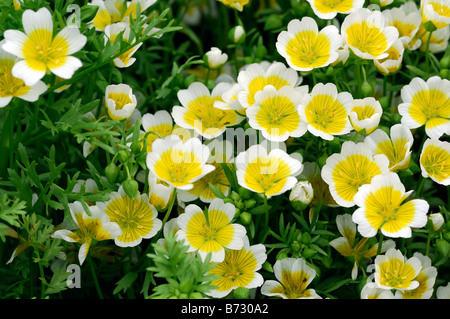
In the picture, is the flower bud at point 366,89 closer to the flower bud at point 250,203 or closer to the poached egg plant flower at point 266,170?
the poached egg plant flower at point 266,170

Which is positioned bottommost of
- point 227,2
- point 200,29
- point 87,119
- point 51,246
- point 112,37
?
point 51,246

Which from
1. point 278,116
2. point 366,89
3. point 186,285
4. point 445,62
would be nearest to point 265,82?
point 278,116

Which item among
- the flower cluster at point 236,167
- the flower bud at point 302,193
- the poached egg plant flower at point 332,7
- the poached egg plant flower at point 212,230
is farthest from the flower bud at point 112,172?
the poached egg plant flower at point 332,7

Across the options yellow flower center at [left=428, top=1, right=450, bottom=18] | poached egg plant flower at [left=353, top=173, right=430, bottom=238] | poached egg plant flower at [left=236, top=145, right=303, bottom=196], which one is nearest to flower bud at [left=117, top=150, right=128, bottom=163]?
poached egg plant flower at [left=236, top=145, right=303, bottom=196]

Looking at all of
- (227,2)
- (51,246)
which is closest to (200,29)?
(227,2)

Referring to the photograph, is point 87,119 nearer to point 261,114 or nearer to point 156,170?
point 156,170
